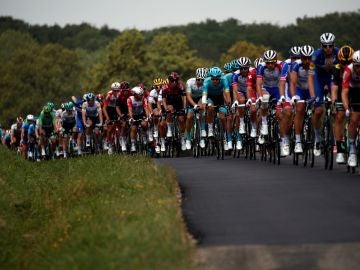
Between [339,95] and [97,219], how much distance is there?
6.31m

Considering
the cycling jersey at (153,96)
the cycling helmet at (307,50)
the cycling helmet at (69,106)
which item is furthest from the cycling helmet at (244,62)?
the cycling helmet at (69,106)

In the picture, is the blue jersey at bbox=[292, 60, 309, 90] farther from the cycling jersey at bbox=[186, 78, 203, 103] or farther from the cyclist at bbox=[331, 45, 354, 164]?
the cycling jersey at bbox=[186, 78, 203, 103]

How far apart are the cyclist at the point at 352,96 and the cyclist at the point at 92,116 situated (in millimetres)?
18233

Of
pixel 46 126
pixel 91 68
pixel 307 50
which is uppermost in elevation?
pixel 91 68

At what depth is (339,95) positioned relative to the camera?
19797 millimetres

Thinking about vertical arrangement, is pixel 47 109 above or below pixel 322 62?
below

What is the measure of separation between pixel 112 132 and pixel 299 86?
14.6 m

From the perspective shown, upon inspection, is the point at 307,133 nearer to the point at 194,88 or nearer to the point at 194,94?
the point at 194,88

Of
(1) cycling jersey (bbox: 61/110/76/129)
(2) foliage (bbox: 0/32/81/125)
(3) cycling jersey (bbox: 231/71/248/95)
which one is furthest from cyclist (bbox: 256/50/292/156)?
(2) foliage (bbox: 0/32/81/125)

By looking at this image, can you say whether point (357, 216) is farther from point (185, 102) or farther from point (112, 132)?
point (112, 132)

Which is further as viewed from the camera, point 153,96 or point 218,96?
point 153,96

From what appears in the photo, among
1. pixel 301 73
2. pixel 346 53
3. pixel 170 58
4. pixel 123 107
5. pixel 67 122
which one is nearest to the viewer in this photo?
pixel 346 53

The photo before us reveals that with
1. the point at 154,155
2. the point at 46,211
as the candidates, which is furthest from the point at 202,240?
the point at 154,155

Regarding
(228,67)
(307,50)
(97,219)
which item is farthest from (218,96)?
(97,219)
